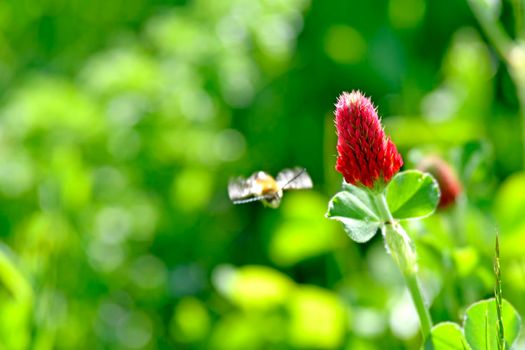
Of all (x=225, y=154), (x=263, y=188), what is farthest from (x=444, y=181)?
(x=225, y=154)

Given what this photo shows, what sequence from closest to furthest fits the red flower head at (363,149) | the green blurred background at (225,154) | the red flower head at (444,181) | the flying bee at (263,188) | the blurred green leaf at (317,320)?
1. the red flower head at (363,149)
2. the flying bee at (263,188)
3. the red flower head at (444,181)
4. the blurred green leaf at (317,320)
5. the green blurred background at (225,154)

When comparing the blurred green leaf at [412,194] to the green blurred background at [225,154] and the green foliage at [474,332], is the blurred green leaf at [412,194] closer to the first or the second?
the green foliage at [474,332]

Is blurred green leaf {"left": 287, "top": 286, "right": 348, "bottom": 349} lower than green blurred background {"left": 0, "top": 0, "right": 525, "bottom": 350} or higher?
lower

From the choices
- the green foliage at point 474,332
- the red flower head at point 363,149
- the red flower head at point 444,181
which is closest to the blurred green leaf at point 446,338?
the green foliage at point 474,332

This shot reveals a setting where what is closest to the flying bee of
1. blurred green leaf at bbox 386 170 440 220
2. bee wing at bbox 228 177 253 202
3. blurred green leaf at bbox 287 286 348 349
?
bee wing at bbox 228 177 253 202

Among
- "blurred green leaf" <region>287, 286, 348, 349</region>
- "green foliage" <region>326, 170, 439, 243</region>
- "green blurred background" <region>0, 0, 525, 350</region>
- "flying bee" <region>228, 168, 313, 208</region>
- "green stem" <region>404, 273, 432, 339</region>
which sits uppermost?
"green blurred background" <region>0, 0, 525, 350</region>

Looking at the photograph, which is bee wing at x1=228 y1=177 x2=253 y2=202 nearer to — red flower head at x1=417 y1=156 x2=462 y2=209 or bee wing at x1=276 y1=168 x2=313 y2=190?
bee wing at x1=276 y1=168 x2=313 y2=190

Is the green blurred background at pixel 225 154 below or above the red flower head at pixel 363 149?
above

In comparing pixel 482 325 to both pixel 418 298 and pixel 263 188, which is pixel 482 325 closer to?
pixel 418 298
